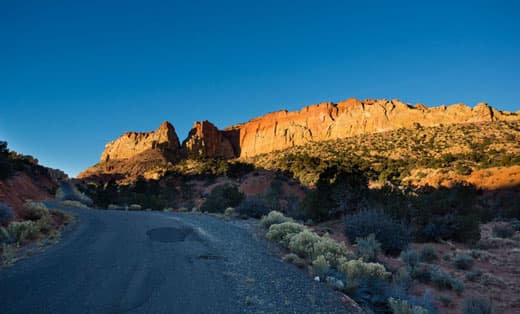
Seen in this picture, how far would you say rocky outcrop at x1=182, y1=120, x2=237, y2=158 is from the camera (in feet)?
361

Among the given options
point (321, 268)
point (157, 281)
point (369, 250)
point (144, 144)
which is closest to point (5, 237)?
point (157, 281)

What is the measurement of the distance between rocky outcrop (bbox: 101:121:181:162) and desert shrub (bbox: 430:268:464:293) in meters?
97.0

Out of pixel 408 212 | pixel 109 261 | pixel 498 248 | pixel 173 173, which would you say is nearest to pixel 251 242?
pixel 109 261

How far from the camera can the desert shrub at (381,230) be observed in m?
10.9

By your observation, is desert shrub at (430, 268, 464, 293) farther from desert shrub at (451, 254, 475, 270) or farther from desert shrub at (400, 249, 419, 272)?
desert shrub at (451, 254, 475, 270)

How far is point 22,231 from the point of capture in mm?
9617

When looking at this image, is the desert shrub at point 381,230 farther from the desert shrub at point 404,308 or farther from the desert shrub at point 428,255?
the desert shrub at point 404,308

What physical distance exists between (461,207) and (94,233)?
1707 cm

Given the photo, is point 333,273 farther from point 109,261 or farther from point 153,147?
point 153,147

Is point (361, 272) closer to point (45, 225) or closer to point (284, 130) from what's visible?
point (45, 225)

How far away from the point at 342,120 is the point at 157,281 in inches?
3827

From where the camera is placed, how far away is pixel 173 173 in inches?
2349

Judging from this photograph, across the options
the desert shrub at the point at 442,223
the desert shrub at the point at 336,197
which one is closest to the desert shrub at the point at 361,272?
the desert shrub at the point at 442,223

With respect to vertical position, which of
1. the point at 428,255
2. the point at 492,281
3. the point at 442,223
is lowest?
the point at 492,281
